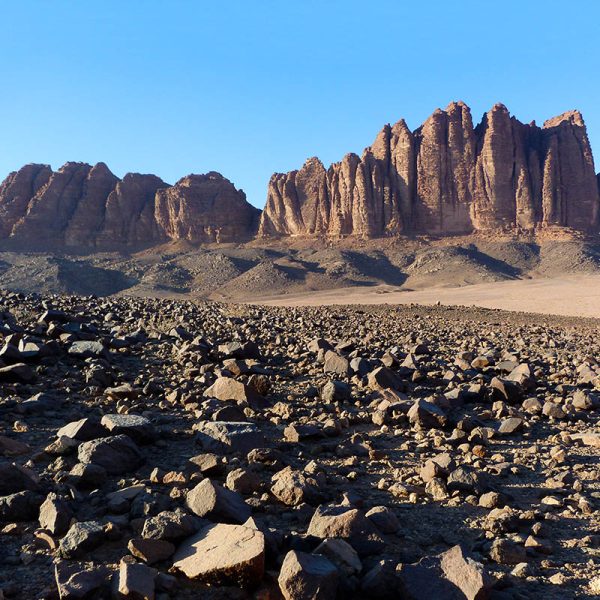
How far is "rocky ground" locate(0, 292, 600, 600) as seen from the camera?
2.70 m

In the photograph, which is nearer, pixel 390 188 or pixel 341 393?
pixel 341 393

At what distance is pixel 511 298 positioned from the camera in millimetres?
47594

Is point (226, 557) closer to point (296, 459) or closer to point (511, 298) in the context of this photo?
point (296, 459)

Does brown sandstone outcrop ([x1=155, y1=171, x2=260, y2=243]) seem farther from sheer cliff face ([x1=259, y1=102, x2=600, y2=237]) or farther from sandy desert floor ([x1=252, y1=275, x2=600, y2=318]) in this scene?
sandy desert floor ([x1=252, y1=275, x2=600, y2=318])

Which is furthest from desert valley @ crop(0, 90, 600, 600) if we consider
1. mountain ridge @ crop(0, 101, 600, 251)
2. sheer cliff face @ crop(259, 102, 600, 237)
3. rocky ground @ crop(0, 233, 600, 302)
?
mountain ridge @ crop(0, 101, 600, 251)

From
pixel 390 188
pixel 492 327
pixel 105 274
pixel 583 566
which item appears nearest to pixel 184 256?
pixel 105 274

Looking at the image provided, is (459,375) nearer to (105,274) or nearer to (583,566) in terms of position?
(583,566)

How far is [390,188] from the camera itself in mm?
108250

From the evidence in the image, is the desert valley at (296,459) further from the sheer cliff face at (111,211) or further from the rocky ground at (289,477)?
the sheer cliff face at (111,211)

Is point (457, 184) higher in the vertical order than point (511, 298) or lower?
higher

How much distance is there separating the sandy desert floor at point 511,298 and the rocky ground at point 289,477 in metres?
26.0

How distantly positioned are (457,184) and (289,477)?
366 feet

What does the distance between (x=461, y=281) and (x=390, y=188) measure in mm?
37147

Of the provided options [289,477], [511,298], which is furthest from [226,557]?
[511,298]
